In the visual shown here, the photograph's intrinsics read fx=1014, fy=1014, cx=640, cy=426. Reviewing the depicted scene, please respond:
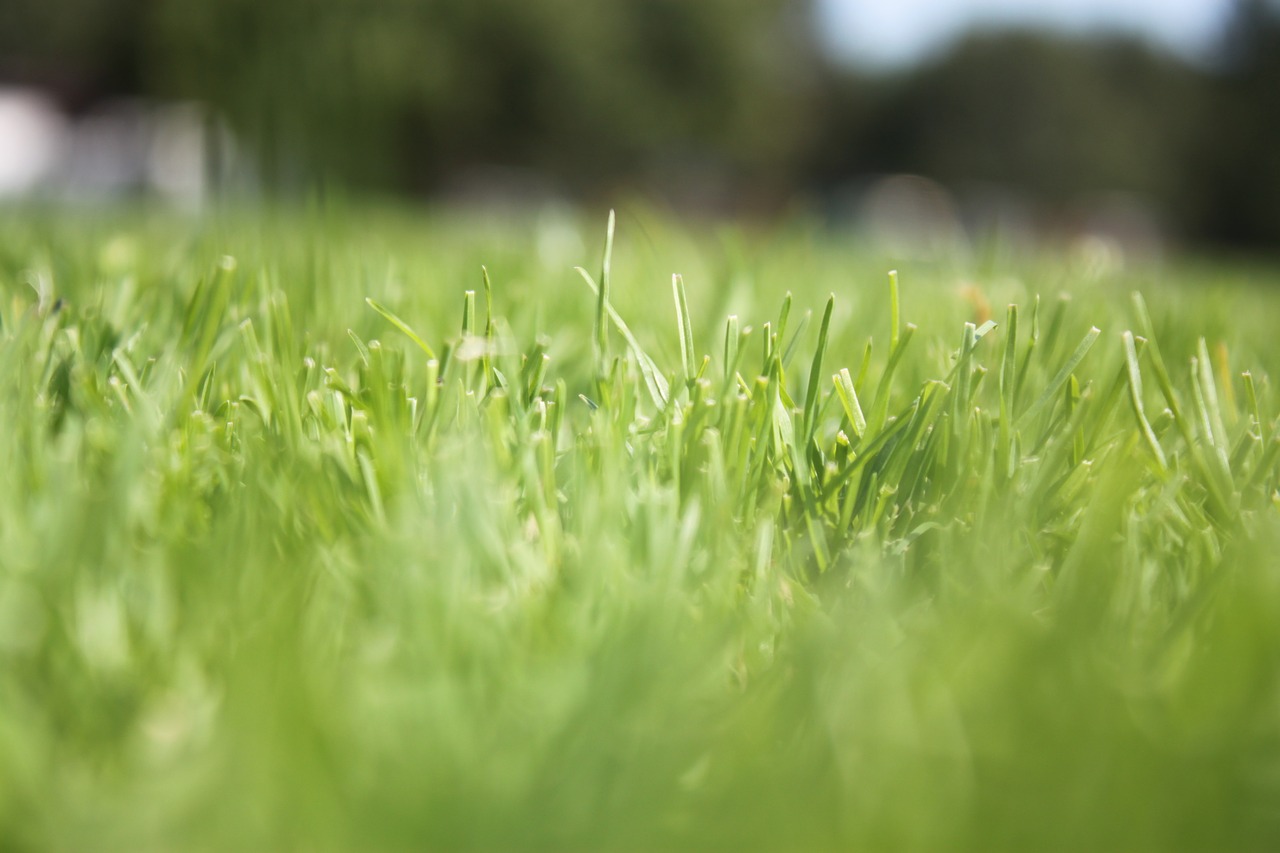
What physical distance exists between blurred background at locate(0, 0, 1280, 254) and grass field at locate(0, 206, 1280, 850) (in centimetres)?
305

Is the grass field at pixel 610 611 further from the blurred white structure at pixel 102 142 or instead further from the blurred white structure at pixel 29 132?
the blurred white structure at pixel 29 132

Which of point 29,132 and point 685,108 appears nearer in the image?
point 685,108

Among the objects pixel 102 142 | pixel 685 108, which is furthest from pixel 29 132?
pixel 685 108

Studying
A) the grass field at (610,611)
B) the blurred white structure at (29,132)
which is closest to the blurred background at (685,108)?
the blurred white structure at (29,132)

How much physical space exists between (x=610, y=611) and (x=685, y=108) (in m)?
16.4

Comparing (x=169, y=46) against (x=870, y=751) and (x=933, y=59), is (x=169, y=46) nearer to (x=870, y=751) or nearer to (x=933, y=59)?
(x=870, y=751)

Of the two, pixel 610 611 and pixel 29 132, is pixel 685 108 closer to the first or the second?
pixel 29 132

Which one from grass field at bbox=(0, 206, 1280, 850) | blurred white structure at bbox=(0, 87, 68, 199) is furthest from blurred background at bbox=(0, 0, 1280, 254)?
grass field at bbox=(0, 206, 1280, 850)

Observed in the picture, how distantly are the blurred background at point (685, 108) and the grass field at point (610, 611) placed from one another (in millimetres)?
3047

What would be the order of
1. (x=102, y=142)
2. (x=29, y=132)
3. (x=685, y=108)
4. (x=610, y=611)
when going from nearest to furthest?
(x=610, y=611) → (x=685, y=108) → (x=29, y=132) → (x=102, y=142)

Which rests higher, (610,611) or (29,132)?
(610,611)

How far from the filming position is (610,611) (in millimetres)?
414

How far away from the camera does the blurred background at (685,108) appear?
12352mm

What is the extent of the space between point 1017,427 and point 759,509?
181mm
